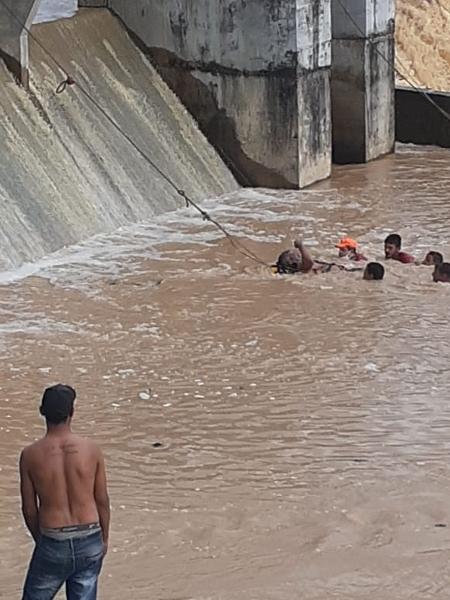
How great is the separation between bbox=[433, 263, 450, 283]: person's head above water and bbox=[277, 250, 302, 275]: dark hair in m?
1.17

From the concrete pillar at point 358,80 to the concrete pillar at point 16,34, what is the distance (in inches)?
206

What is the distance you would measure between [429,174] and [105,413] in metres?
9.18

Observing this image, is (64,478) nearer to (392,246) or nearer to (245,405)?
(245,405)

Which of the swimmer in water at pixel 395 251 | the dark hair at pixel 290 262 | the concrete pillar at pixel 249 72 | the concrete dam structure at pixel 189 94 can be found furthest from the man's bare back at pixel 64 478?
the concrete pillar at pixel 249 72

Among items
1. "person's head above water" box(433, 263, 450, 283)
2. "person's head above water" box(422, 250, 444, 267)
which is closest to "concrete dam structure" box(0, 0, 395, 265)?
"person's head above water" box(422, 250, 444, 267)

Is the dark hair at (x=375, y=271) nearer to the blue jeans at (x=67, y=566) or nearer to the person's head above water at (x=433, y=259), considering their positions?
the person's head above water at (x=433, y=259)

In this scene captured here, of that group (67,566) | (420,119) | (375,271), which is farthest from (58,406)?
(420,119)

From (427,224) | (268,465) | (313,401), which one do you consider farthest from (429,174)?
(268,465)

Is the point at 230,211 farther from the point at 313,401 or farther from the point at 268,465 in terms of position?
the point at 268,465

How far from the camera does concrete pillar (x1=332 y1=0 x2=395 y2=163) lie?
698 inches

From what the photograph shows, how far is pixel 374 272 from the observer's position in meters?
11.7

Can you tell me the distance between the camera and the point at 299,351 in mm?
9766

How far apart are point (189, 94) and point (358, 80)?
8.55 feet

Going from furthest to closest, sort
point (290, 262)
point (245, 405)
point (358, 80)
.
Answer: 1. point (358, 80)
2. point (290, 262)
3. point (245, 405)
